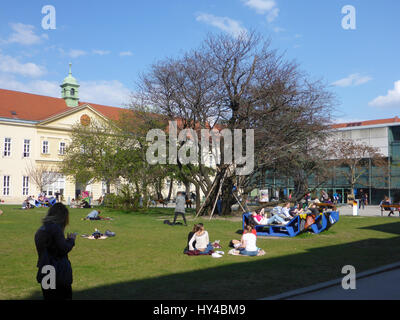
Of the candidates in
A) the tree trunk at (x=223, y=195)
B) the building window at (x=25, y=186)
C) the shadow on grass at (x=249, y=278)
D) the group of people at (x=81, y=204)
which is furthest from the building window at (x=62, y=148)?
the shadow on grass at (x=249, y=278)

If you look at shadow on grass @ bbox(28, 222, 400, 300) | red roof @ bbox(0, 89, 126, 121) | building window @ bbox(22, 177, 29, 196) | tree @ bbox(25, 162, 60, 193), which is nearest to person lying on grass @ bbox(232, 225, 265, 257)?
shadow on grass @ bbox(28, 222, 400, 300)

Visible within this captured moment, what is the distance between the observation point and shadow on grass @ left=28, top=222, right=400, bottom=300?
7.57 m

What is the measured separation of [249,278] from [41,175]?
48.8 m

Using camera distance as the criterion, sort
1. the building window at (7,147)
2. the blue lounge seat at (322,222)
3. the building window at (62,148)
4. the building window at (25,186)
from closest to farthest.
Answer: the blue lounge seat at (322,222) < the building window at (7,147) < the building window at (25,186) < the building window at (62,148)

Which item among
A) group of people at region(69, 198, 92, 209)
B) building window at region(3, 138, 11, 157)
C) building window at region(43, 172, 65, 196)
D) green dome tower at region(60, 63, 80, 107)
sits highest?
green dome tower at region(60, 63, 80, 107)

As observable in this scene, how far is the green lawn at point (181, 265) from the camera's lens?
7.84 metres

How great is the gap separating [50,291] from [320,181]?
94.1 feet

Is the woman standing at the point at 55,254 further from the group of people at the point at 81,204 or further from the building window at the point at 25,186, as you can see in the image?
the building window at the point at 25,186

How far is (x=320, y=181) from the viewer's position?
3189 centimetres

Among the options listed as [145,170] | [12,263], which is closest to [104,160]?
[145,170]

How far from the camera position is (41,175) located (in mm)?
53406

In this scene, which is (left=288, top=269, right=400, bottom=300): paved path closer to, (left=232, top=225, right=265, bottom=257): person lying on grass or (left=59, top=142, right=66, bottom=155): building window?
(left=232, top=225, right=265, bottom=257): person lying on grass

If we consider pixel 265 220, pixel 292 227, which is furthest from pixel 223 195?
pixel 292 227
